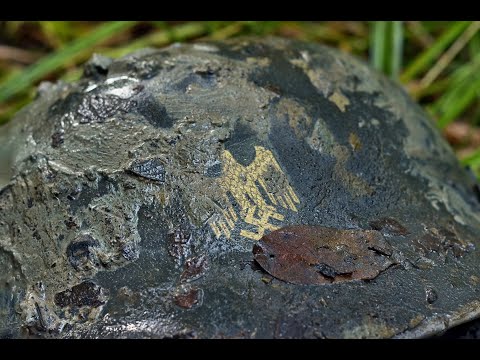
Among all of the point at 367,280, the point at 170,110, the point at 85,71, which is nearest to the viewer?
the point at 367,280

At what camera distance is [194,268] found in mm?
876

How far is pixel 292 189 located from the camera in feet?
3.16

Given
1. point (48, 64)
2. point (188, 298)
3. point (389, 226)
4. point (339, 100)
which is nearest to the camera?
point (188, 298)

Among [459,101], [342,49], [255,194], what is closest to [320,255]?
[255,194]

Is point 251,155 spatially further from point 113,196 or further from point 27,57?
point 27,57

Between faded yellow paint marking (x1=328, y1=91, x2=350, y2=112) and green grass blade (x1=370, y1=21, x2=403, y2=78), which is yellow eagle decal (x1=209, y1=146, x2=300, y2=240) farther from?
green grass blade (x1=370, y1=21, x2=403, y2=78)

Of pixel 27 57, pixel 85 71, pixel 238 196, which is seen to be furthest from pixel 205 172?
pixel 27 57

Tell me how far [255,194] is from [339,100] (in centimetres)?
29

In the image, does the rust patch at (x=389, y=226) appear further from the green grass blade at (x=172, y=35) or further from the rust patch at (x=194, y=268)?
the green grass blade at (x=172, y=35)

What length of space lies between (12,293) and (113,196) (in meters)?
0.20

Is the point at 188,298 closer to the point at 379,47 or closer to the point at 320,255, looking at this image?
the point at 320,255

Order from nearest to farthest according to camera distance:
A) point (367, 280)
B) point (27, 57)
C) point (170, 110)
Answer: point (367, 280), point (170, 110), point (27, 57)

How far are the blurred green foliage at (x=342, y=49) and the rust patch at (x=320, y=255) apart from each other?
3.13ft

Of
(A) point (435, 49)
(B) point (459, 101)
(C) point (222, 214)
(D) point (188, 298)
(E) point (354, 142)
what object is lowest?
(D) point (188, 298)
